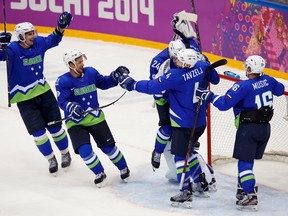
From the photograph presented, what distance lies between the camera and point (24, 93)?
26.6 ft

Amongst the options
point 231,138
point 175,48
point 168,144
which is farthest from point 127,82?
point 231,138

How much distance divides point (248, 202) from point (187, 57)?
116 cm

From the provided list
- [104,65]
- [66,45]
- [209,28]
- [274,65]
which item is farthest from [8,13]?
[274,65]

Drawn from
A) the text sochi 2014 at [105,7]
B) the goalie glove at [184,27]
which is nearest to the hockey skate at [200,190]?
the goalie glove at [184,27]

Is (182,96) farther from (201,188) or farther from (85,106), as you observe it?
(85,106)

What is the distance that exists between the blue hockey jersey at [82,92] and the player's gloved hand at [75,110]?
7 cm

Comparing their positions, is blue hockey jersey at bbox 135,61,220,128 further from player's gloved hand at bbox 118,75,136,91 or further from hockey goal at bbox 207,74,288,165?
hockey goal at bbox 207,74,288,165

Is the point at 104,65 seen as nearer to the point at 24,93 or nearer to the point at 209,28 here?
the point at 209,28

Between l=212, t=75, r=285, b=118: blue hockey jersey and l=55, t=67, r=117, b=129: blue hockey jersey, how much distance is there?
1160mm

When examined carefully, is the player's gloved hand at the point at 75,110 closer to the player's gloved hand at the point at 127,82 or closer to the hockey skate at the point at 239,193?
the player's gloved hand at the point at 127,82

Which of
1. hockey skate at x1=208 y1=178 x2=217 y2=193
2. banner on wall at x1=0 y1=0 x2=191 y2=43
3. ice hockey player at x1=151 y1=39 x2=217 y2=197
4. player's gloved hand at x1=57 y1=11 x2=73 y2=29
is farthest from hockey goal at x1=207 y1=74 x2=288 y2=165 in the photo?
banner on wall at x1=0 y1=0 x2=191 y2=43

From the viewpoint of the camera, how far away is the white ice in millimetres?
7254

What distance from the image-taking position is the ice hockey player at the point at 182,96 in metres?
7.09

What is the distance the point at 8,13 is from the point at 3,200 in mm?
6621
